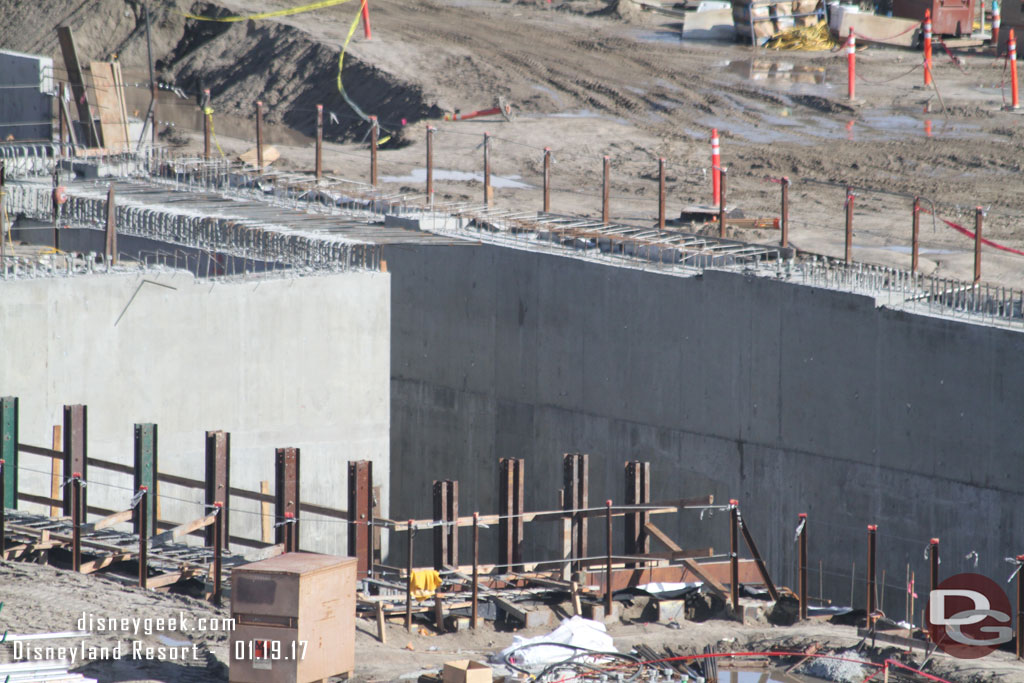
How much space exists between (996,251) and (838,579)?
27.4 ft

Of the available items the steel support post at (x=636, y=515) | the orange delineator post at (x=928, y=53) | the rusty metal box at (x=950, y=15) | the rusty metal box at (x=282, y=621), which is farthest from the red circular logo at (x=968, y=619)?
the rusty metal box at (x=950, y=15)

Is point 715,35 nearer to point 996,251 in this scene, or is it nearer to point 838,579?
point 996,251

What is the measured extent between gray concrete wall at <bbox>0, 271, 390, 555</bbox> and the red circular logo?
9.37 m

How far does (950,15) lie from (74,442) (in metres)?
28.6

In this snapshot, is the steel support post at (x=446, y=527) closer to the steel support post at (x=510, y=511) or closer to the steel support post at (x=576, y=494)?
the steel support post at (x=510, y=511)

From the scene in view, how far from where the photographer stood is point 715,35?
41.5m

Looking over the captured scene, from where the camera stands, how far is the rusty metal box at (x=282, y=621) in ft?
40.8

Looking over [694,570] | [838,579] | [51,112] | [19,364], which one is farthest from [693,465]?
[51,112]

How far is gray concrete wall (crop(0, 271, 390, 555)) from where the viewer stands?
787 inches

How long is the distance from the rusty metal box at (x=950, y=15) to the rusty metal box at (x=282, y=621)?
102 ft

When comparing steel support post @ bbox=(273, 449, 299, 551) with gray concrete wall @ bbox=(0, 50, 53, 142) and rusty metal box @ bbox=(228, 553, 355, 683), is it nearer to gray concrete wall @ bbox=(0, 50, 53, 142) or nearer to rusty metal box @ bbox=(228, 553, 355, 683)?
rusty metal box @ bbox=(228, 553, 355, 683)

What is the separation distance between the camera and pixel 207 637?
13.9 meters

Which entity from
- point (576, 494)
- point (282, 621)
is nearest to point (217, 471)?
point (576, 494)

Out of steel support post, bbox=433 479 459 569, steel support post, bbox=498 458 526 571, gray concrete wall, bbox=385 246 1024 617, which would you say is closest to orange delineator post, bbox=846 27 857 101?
gray concrete wall, bbox=385 246 1024 617
